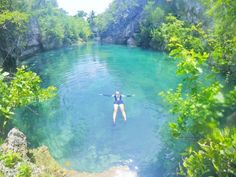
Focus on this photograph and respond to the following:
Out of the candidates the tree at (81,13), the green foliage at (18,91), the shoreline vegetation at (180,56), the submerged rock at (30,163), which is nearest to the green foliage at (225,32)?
the shoreline vegetation at (180,56)

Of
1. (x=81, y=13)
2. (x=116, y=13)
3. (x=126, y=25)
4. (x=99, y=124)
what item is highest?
(x=81, y=13)

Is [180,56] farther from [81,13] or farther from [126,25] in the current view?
[81,13]

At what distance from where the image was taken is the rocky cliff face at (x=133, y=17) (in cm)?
6183

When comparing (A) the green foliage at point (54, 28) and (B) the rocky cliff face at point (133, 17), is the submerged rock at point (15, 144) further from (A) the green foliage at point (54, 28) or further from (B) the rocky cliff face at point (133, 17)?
(A) the green foliage at point (54, 28)

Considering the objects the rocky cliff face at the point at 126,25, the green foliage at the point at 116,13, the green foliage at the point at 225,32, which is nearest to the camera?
the green foliage at the point at 225,32

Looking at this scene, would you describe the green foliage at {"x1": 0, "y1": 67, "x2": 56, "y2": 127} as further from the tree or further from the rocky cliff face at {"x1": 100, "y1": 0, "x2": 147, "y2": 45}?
the tree

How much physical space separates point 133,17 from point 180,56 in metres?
89.2

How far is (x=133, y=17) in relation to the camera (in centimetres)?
9450

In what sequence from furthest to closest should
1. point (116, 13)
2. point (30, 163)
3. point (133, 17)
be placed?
1. point (116, 13)
2. point (133, 17)
3. point (30, 163)

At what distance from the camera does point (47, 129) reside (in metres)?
19.7

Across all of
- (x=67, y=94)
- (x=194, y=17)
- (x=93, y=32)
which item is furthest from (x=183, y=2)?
(x=93, y=32)

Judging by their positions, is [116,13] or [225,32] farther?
[116,13]

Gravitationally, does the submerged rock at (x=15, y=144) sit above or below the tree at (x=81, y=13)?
below

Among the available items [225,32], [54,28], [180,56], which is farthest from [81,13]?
[180,56]
